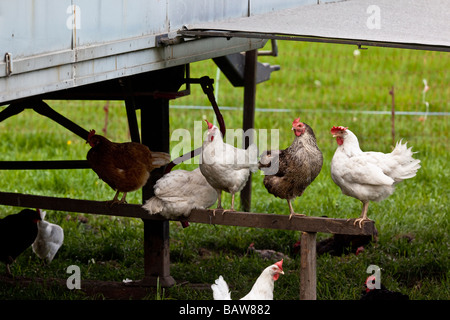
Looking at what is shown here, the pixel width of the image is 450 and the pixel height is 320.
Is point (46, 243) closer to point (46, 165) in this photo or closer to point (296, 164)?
point (46, 165)

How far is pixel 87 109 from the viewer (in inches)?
467

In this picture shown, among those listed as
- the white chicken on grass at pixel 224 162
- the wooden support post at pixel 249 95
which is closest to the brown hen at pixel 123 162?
the white chicken on grass at pixel 224 162

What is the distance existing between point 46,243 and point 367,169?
11.0ft

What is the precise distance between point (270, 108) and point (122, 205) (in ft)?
21.5

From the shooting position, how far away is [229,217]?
472 centimetres

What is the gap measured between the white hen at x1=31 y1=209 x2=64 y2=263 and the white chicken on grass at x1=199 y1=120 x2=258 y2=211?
2.39 metres

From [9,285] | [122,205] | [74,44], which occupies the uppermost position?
[74,44]

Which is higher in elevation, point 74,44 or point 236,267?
point 74,44

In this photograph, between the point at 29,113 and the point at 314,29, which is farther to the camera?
the point at 29,113

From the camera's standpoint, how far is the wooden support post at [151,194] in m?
5.62

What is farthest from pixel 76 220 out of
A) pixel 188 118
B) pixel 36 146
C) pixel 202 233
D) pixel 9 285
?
pixel 188 118

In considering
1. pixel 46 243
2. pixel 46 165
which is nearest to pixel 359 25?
pixel 46 165
